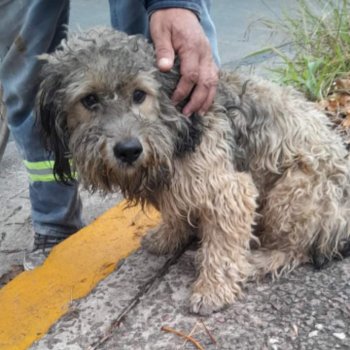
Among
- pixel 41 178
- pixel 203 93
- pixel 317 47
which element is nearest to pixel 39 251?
pixel 41 178

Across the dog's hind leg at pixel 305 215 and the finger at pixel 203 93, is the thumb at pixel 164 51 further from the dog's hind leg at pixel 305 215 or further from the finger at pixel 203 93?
the dog's hind leg at pixel 305 215

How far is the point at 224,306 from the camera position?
9.51 ft

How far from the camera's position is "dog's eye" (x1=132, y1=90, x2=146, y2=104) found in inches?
105

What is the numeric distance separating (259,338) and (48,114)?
1314mm

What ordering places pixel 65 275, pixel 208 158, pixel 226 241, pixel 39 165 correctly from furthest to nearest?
1. pixel 39 165
2. pixel 65 275
3. pixel 226 241
4. pixel 208 158

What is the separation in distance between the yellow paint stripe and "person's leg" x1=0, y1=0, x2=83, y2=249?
0.75 feet

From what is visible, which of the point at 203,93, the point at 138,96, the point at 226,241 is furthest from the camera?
the point at 226,241

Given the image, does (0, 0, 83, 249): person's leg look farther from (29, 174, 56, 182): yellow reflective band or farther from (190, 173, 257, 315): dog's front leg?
(190, 173, 257, 315): dog's front leg

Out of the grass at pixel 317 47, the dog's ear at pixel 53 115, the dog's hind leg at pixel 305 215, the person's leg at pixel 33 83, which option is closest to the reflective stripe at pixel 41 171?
the person's leg at pixel 33 83

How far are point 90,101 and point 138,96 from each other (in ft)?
0.66

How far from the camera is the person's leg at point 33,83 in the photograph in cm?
336

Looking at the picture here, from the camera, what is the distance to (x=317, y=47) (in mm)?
5039

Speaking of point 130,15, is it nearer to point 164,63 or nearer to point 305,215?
point 164,63

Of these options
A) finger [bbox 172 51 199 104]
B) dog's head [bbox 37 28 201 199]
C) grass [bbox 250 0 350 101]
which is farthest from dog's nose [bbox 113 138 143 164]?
grass [bbox 250 0 350 101]
